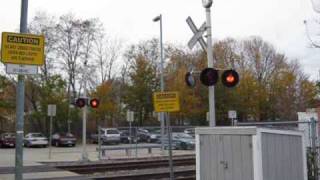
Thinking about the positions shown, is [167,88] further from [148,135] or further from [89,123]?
[148,135]

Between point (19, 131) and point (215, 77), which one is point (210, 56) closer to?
point (215, 77)

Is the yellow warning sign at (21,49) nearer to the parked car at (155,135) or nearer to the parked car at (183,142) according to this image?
→ the parked car at (183,142)

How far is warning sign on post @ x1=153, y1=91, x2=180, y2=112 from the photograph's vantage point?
11.6 meters

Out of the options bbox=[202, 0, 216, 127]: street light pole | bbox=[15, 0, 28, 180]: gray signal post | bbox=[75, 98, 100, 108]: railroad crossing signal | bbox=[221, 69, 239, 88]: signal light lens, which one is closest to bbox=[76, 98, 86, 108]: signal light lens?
bbox=[75, 98, 100, 108]: railroad crossing signal

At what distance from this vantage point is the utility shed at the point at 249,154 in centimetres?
959

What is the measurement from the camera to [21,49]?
31.0ft

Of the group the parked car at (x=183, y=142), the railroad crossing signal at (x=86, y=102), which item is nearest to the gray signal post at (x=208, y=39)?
the railroad crossing signal at (x=86, y=102)

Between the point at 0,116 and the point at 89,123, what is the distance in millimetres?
10475

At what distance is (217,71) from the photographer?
1223 centimetres

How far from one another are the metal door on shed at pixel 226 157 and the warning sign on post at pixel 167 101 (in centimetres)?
124

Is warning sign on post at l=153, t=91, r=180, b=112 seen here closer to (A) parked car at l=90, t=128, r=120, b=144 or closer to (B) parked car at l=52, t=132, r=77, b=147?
(A) parked car at l=90, t=128, r=120, b=144

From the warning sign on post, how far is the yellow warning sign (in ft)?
10.4

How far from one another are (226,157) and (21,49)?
435 centimetres

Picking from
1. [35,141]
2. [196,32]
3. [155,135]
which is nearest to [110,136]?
[155,135]
